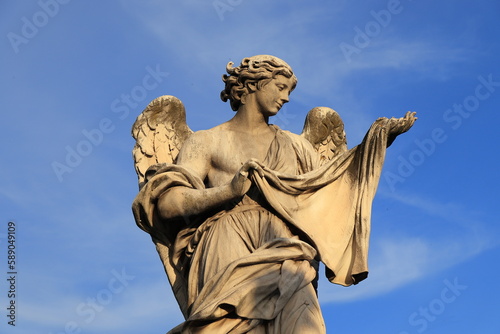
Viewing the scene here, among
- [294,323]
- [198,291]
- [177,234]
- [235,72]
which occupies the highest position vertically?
[235,72]

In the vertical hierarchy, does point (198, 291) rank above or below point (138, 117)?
below

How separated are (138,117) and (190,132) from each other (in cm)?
61

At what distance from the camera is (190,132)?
13688mm

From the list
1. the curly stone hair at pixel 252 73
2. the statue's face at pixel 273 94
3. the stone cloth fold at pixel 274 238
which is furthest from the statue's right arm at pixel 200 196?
the curly stone hair at pixel 252 73

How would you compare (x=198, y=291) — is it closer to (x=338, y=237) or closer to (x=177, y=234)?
(x=177, y=234)

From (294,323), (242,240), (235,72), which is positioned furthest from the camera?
(235,72)

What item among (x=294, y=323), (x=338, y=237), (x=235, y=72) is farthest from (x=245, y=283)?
(x=235, y=72)

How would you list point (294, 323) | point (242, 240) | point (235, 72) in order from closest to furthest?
point (294, 323) → point (242, 240) → point (235, 72)

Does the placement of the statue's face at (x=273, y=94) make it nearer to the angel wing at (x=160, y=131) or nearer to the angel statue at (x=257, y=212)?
the angel statue at (x=257, y=212)

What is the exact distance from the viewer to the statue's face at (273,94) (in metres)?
12.8

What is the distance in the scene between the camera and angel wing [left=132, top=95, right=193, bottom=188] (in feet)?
44.1

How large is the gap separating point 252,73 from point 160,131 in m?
1.40

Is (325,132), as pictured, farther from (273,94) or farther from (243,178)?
(243,178)

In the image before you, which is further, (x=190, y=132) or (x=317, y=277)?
(x=190, y=132)
